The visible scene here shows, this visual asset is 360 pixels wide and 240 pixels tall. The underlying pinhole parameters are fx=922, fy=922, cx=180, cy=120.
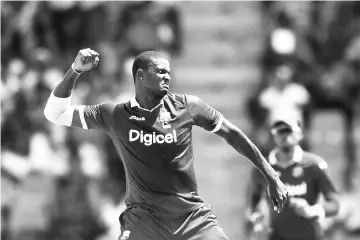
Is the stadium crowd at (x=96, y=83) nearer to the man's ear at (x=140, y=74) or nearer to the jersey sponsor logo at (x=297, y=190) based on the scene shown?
the jersey sponsor logo at (x=297, y=190)

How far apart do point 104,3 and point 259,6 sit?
7.56ft

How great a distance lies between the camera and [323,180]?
858 cm

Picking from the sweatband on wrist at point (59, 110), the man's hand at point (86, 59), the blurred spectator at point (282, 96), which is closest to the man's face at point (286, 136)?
the sweatband on wrist at point (59, 110)

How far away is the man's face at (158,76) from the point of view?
645 cm

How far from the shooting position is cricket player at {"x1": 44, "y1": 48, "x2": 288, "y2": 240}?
253 inches

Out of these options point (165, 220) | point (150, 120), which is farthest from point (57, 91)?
point (165, 220)

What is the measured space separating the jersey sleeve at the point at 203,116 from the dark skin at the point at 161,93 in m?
0.05

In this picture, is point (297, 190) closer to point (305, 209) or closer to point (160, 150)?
point (305, 209)

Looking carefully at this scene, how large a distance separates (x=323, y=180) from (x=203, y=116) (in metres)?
2.42

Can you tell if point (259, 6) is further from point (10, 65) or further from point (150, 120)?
point (150, 120)

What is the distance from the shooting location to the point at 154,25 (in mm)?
12984

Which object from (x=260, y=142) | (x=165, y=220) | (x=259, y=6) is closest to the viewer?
(x=165, y=220)

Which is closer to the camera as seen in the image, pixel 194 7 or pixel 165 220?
pixel 165 220

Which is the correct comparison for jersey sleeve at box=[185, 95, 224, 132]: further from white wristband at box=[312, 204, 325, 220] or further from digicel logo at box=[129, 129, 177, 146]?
white wristband at box=[312, 204, 325, 220]
